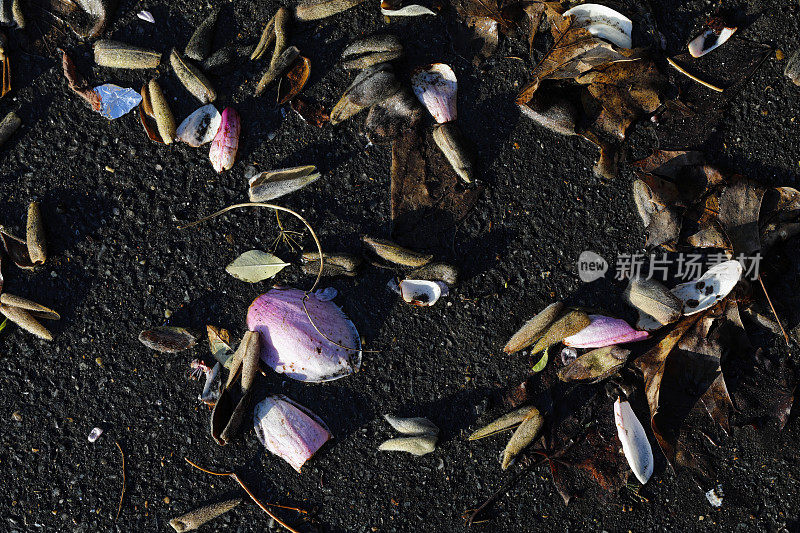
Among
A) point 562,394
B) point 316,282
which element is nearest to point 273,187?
point 316,282

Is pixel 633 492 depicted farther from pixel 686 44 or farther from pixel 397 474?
pixel 686 44

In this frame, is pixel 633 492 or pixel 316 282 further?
pixel 633 492

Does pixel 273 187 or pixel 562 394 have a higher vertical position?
pixel 273 187

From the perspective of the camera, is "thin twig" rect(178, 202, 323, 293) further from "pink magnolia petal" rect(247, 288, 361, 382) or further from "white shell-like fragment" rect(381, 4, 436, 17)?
"white shell-like fragment" rect(381, 4, 436, 17)

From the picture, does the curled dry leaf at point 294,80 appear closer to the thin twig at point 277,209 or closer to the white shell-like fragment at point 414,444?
the thin twig at point 277,209

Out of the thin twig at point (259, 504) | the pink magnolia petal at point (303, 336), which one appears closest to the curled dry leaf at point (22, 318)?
the pink magnolia petal at point (303, 336)

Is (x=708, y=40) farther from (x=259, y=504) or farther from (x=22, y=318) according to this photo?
(x=22, y=318)

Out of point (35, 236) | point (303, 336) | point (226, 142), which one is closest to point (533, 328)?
point (303, 336)
